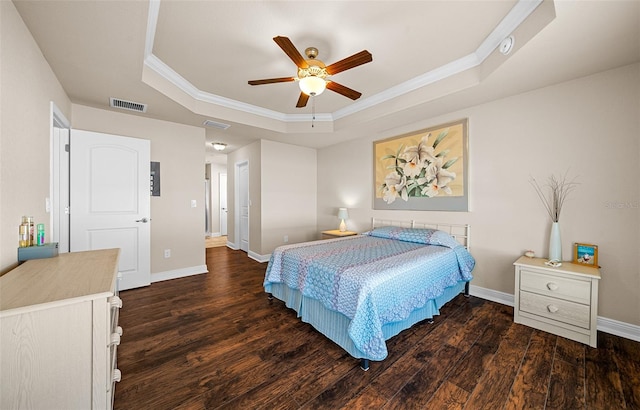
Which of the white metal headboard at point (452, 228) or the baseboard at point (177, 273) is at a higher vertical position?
the white metal headboard at point (452, 228)

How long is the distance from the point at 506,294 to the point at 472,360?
1.37 metres

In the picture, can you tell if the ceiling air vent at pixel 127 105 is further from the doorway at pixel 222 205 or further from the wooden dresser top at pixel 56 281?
the doorway at pixel 222 205

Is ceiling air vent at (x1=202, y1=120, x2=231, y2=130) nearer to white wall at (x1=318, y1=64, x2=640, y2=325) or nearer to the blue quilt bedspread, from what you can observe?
the blue quilt bedspread

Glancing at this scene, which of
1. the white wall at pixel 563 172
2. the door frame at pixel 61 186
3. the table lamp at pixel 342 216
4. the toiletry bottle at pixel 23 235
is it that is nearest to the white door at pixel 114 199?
the door frame at pixel 61 186

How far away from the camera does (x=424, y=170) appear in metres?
3.50

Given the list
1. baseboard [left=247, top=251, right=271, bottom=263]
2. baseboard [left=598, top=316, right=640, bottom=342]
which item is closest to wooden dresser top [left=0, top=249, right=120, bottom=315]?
baseboard [left=247, top=251, right=271, bottom=263]

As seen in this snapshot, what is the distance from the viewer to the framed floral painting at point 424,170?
3.15 m

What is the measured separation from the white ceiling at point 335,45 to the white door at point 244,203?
2.26m

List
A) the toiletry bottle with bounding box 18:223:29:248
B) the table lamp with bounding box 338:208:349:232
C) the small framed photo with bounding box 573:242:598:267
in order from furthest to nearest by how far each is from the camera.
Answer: the table lamp with bounding box 338:208:349:232 < the small framed photo with bounding box 573:242:598:267 < the toiletry bottle with bounding box 18:223:29:248

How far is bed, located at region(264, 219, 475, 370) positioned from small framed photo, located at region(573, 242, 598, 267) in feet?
2.96

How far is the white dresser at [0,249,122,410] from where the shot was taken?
88cm

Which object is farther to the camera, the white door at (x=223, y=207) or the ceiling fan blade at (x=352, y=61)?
the white door at (x=223, y=207)

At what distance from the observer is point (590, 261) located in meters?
2.26

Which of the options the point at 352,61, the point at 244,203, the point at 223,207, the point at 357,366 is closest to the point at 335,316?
the point at 357,366
